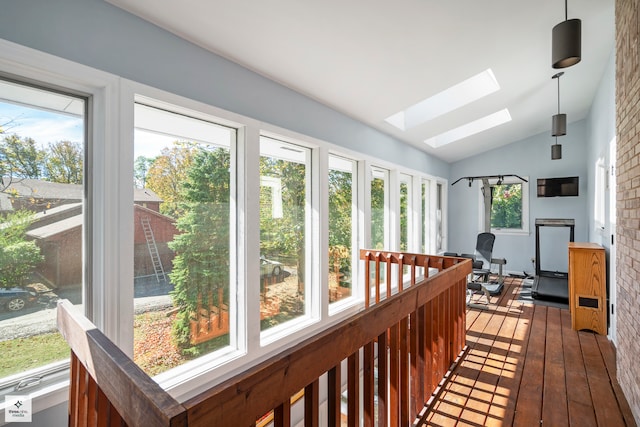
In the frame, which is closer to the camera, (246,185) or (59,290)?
(59,290)

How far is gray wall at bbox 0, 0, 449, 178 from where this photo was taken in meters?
1.44

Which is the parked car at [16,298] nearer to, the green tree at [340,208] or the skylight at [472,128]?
the green tree at [340,208]

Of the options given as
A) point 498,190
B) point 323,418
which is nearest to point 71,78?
point 323,418

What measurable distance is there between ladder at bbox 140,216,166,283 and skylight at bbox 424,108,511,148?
177 inches

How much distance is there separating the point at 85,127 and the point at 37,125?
0.63 ft

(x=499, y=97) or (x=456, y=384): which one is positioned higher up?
(x=499, y=97)

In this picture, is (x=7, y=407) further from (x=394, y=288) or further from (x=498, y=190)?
(x=498, y=190)

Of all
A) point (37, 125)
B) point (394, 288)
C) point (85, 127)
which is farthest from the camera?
point (394, 288)

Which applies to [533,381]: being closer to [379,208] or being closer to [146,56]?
[379,208]

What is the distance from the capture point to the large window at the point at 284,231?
107 inches

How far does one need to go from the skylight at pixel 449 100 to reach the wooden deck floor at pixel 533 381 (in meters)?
2.71

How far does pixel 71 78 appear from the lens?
60.6 inches

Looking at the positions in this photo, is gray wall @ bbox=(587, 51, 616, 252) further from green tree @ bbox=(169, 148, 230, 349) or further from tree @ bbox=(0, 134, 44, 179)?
tree @ bbox=(0, 134, 44, 179)

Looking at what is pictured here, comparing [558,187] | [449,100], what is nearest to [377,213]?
[449,100]
